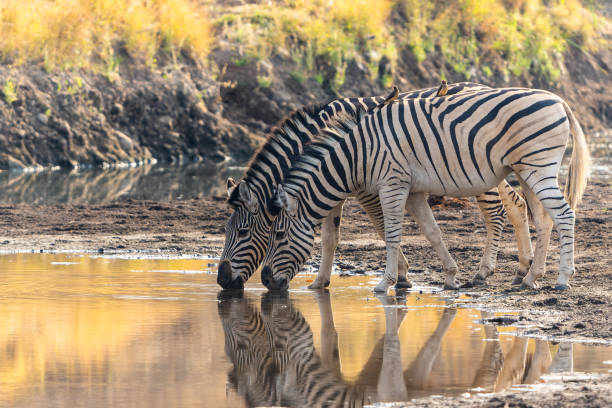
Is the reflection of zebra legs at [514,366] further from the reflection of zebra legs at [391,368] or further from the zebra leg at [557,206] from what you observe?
the zebra leg at [557,206]

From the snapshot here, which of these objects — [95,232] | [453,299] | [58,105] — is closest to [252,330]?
[453,299]

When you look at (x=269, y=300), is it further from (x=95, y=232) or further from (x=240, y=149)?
(x=240, y=149)

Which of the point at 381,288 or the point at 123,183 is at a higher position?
the point at 123,183

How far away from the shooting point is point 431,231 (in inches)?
406

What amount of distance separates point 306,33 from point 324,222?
1766 centimetres

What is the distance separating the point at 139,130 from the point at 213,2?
25.0ft

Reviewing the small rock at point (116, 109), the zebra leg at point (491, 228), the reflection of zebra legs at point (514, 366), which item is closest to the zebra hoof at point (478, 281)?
the zebra leg at point (491, 228)

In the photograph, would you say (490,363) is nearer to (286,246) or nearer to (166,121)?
(286,246)

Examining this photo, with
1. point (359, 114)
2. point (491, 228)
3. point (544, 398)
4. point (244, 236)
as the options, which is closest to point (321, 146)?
point (359, 114)

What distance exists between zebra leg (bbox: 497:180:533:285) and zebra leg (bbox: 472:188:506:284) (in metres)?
0.07

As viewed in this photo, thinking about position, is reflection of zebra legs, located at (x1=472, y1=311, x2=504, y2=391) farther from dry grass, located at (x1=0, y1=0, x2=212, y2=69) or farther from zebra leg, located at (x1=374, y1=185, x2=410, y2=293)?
dry grass, located at (x1=0, y1=0, x2=212, y2=69)

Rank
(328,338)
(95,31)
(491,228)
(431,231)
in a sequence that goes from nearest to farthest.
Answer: (328,338)
(431,231)
(491,228)
(95,31)

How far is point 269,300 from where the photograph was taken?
9.61 metres

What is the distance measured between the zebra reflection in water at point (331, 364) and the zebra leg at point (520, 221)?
80.9 inches
